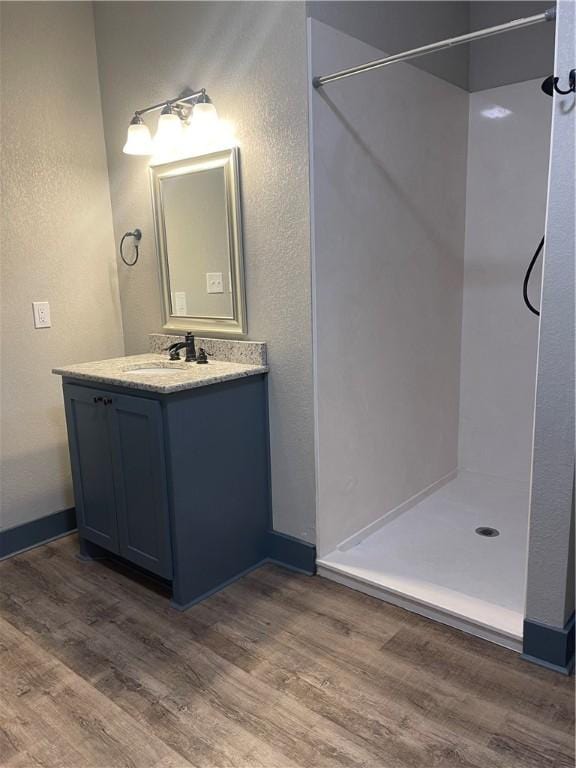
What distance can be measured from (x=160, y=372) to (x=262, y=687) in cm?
131

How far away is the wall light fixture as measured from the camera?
7.49ft

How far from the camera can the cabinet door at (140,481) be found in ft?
6.96

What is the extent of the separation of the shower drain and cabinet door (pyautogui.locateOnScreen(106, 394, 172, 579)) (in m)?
1.42

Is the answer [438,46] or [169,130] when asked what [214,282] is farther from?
[438,46]

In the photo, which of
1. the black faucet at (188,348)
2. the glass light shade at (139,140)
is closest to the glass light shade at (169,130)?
the glass light shade at (139,140)

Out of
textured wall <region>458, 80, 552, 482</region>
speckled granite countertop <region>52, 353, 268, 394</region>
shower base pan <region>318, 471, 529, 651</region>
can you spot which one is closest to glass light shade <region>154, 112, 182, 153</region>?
speckled granite countertop <region>52, 353, 268, 394</region>

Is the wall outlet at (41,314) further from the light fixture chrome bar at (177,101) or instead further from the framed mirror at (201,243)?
the light fixture chrome bar at (177,101)

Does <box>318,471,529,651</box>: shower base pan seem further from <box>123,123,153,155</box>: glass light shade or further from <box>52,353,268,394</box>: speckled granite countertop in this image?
<box>123,123,153,155</box>: glass light shade

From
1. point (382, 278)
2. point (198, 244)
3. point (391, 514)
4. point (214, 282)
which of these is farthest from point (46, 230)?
point (391, 514)

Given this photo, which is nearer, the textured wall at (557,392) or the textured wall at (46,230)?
the textured wall at (557,392)

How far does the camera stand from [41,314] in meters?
2.72

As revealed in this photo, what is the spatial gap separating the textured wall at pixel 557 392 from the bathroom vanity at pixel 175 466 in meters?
1.11

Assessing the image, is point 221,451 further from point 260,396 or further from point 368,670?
point 368,670

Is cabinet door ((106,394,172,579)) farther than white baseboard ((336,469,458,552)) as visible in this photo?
No
